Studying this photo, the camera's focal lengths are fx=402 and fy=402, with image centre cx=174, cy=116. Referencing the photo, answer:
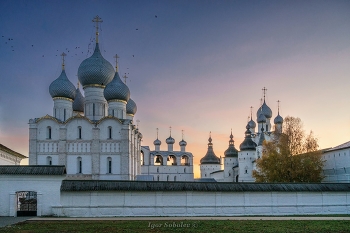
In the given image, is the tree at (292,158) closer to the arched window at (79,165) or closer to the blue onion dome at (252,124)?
the arched window at (79,165)

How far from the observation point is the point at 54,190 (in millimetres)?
21531

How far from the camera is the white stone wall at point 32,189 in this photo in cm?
2133

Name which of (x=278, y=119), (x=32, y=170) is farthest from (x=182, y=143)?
(x=32, y=170)

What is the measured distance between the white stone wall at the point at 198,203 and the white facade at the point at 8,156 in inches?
623

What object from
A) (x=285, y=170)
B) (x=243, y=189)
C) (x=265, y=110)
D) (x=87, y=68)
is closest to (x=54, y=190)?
(x=243, y=189)

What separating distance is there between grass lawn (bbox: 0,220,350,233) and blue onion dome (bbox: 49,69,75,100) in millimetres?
25689

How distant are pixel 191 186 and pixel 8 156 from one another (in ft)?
70.5

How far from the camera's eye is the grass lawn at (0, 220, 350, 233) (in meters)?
15.6

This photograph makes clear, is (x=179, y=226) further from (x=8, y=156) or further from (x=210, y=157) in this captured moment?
(x=210, y=157)

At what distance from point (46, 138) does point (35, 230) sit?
25704 mm

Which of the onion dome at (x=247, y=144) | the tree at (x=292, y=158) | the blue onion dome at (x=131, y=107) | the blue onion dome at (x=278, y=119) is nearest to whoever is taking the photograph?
the tree at (x=292, y=158)

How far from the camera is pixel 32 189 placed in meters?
21.6

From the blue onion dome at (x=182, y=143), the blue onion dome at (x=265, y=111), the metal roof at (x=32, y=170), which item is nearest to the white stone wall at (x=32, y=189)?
the metal roof at (x=32, y=170)

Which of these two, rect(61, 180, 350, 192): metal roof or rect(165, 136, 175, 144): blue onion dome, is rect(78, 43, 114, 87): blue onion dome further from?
rect(165, 136, 175, 144): blue onion dome
